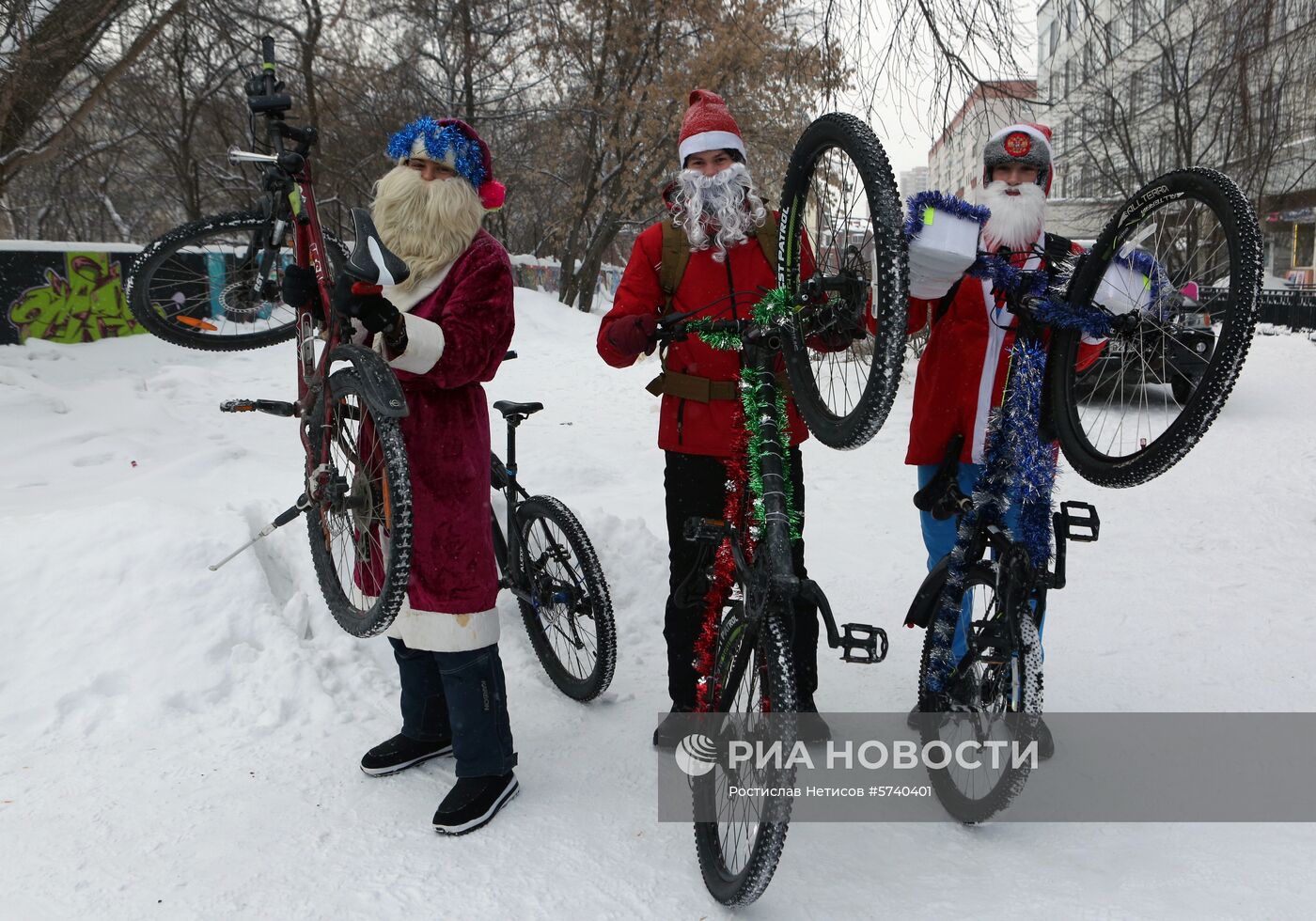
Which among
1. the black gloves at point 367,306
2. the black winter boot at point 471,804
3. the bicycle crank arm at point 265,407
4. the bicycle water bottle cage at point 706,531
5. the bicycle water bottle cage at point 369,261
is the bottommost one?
the black winter boot at point 471,804

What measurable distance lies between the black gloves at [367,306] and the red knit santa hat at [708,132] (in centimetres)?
114

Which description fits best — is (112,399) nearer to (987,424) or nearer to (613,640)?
(613,640)

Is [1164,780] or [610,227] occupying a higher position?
[610,227]

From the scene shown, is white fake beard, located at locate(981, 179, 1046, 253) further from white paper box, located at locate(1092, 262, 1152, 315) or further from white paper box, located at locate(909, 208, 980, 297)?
white paper box, located at locate(909, 208, 980, 297)

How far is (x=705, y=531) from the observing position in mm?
2660

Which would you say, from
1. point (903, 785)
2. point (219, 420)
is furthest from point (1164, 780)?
point (219, 420)

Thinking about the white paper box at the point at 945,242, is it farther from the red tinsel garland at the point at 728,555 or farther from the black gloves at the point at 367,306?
the black gloves at the point at 367,306

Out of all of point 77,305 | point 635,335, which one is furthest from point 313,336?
point 77,305

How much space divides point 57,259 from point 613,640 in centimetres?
1285

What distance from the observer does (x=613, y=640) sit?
Result: 142 inches

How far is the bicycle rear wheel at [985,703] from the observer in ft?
8.67

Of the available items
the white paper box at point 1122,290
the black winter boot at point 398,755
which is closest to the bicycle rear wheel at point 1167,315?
the white paper box at point 1122,290

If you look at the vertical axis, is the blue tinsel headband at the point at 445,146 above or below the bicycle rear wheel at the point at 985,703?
above

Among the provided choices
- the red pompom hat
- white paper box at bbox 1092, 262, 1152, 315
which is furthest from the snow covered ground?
the red pompom hat
